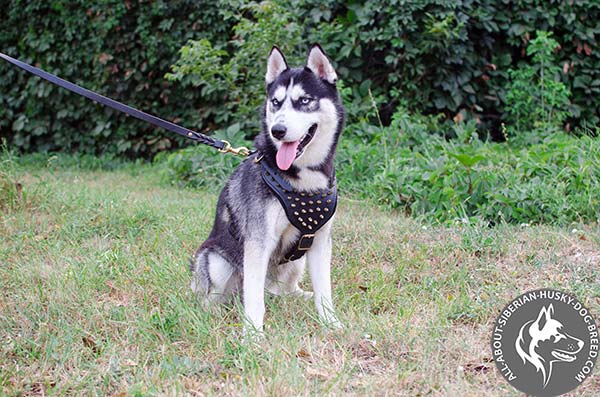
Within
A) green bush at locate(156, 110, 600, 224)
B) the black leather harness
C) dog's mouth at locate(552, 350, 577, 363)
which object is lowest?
green bush at locate(156, 110, 600, 224)

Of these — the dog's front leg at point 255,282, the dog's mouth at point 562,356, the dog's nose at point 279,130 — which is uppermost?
the dog's nose at point 279,130

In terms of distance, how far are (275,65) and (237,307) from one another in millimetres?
1265

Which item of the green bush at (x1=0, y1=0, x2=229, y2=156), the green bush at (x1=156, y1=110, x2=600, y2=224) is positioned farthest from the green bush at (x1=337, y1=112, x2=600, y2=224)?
the green bush at (x1=0, y1=0, x2=229, y2=156)

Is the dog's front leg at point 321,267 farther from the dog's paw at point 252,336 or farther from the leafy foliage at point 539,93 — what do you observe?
the leafy foliage at point 539,93

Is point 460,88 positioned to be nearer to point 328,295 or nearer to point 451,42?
point 451,42

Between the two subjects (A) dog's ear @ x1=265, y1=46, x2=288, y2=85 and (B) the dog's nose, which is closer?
(B) the dog's nose

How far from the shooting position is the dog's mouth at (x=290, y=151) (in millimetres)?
3054

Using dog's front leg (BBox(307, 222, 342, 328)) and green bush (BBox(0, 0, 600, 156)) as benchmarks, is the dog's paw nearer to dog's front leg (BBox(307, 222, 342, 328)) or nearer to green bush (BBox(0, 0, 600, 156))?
dog's front leg (BBox(307, 222, 342, 328))

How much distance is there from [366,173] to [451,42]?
86.5 inches

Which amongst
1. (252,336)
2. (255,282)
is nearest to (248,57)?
(255,282)

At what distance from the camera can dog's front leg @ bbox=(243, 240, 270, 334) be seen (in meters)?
3.08

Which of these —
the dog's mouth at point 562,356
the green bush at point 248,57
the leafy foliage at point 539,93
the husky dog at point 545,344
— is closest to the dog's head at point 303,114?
the husky dog at point 545,344

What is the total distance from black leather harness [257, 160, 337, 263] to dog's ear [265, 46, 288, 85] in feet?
1.58

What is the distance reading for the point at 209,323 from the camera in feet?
10.3
